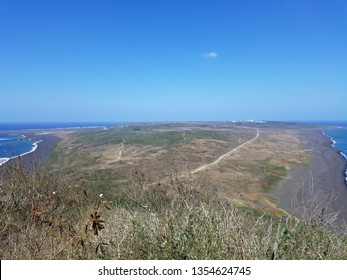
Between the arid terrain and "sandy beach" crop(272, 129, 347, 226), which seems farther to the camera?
the arid terrain

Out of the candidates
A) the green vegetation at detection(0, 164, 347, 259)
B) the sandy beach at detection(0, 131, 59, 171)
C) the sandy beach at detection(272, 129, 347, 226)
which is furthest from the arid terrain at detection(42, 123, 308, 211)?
the green vegetation at detection(0, 164, 347, 259)

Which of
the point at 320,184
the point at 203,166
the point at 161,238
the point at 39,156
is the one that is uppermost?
the point at 39,156

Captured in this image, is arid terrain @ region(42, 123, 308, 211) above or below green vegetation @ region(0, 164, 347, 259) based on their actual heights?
below

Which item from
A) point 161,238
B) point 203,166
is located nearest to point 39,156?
point 161,238

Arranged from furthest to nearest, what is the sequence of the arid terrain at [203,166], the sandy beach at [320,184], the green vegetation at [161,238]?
the arid terrain at [203,166] < the sandy beach at [320,184] < the green vegetation at [161,238]

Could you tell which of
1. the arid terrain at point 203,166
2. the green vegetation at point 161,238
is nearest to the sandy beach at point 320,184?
the arid terrain at point 203,166

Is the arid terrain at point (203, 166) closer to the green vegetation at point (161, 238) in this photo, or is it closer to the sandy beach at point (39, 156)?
the sandy beach at point (39, 156)

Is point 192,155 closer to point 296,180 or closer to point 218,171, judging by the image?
point 218,171

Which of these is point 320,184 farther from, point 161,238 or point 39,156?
point 161,238

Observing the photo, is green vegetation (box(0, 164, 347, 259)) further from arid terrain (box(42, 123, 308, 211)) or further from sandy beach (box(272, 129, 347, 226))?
arid terrain (box(42, 123, 308, 211))

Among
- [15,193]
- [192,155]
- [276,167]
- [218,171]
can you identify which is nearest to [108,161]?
[192,155]

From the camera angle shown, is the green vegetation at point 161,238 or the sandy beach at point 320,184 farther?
the sandy beach at point 320,184
